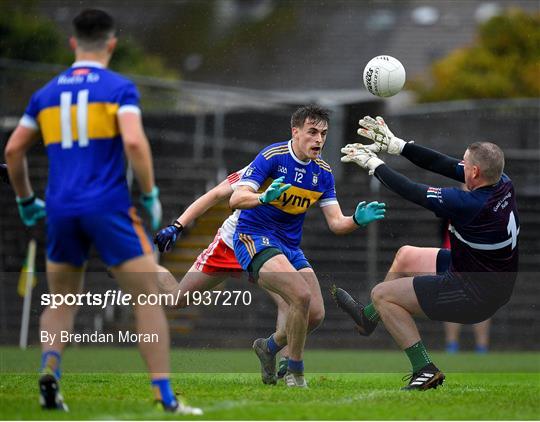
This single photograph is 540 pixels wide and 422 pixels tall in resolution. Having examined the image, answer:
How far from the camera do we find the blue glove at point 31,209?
659 centimetres

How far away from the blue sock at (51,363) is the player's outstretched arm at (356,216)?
2.58m

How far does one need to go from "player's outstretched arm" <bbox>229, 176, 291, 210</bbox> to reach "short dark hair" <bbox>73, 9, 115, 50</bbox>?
1.95 metres

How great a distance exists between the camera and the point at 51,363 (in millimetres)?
6406

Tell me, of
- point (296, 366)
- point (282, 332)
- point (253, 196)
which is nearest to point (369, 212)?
point (253, 196)

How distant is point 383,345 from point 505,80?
38.1 ft

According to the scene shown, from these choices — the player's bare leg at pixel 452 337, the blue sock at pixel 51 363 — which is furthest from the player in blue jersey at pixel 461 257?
the player's bare leg at pixel 452 337

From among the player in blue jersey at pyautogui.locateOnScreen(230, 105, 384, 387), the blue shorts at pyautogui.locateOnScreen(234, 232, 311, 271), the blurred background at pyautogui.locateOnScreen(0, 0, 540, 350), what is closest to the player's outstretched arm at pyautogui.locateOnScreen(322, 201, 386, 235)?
the player in blue jersey at pyautogui.locateOnScreen(230, 105, 384, 387)

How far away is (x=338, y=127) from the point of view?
16578 millimetres

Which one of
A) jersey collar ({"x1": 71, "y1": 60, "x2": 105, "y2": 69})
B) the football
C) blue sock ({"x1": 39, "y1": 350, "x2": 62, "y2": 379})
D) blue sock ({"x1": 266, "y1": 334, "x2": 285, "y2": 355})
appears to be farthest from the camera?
the football

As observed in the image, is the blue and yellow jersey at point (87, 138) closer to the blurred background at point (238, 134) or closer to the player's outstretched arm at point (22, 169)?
the player's outstretched arm at point (22, 169)

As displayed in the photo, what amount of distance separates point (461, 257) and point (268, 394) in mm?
1761

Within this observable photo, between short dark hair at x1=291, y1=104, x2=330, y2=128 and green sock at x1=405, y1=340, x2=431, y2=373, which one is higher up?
short dark hair at x1=291, y1=104, x2=330, y2=128

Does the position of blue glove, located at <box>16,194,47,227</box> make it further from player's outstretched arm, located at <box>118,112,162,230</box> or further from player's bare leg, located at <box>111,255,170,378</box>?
Answer: player's outstretched arm, located at <box>118,112,162,230</box>

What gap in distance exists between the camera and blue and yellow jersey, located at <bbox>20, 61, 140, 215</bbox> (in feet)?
19.8
